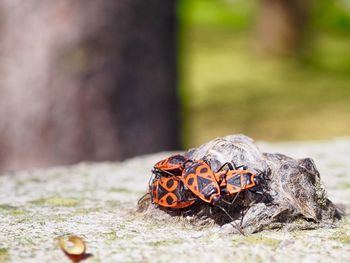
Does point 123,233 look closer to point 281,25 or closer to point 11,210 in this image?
point 11,210

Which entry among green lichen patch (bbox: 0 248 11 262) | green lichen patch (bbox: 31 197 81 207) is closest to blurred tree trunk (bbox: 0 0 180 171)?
green lichen patch (bbox: 31 197 81 207)

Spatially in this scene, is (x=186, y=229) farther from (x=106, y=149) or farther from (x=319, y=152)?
(x=106, y=149)

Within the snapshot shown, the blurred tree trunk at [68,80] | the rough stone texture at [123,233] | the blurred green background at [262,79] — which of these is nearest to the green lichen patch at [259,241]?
the rough stone texture at [123,233]

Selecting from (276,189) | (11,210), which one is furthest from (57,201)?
(276,189)

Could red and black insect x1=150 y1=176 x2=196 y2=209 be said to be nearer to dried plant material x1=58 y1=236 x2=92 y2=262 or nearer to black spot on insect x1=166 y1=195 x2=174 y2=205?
black spot on insect x1=166 y1=195 x2=174 y2=205

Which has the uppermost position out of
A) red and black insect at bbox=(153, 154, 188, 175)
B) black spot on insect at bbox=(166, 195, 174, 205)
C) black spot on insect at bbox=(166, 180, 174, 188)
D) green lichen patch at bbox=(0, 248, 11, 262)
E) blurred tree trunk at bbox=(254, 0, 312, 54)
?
blurred tree trunk at bbox=(254, 0, 312, 54)

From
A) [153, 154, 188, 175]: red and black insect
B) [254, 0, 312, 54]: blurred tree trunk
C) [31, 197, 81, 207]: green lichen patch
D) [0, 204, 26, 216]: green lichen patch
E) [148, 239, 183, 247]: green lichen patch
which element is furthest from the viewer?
[254, 0, 312, 54]: blurred tree trunk

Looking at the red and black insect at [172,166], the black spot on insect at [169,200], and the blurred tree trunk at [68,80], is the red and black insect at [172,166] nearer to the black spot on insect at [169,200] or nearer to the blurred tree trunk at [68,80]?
the black spot on insect at [169,200]

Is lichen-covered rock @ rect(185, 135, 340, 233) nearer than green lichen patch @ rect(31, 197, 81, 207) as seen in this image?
Yes

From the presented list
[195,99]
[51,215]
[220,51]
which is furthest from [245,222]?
[220,51]
